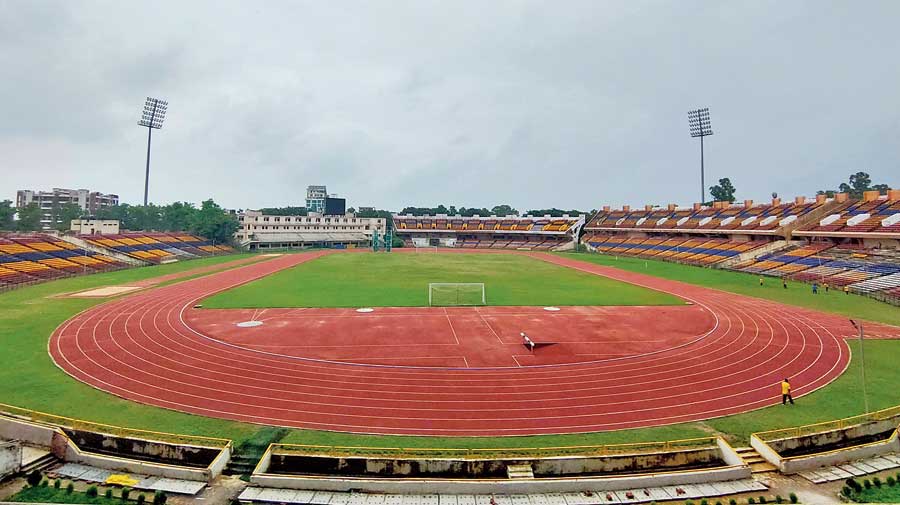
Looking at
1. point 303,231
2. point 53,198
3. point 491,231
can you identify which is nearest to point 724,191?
point 491,231

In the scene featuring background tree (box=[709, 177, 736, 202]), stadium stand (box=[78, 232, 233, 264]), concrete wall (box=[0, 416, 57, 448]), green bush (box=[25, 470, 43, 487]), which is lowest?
green bush (box=[25, 470, 43, 487])

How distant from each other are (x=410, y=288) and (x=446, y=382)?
2115 centimetres

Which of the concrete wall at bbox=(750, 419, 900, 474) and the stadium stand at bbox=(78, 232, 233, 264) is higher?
the stadium stand at bbox=(78, 232, 233, 264)

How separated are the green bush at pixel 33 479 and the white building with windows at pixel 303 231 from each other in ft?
243

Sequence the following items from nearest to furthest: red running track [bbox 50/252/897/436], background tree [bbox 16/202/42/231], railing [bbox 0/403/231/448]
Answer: railing [bbox 0/403/231/448] < red running track [bbox 50/252/897/436] < background tree [bbox 16/202/42/231]

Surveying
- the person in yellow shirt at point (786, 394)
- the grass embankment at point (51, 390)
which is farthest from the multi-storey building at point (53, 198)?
the person in yellow shirt at point (786, 394)

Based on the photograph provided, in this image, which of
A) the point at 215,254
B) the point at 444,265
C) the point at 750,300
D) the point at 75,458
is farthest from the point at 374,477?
the point at 215,254

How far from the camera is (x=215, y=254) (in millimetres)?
70688

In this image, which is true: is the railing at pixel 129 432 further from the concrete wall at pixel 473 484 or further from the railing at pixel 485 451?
the concrete wall at pixel 473 484

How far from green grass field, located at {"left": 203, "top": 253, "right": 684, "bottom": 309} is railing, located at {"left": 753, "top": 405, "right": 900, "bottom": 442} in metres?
17.9

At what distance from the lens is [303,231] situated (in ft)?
308

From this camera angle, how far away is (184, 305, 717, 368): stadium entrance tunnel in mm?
18766

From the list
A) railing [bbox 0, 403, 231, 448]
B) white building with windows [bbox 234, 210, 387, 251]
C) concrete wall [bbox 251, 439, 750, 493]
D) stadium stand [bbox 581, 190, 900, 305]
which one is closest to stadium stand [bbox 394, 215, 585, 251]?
white building with windows [bbox 234, 210, 387, 251]

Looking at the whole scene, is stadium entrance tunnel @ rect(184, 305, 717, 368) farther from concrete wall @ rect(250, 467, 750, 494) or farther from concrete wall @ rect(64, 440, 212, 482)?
concrete wall @ rect(64, 440, 212, 482)
